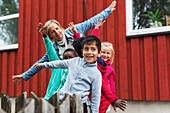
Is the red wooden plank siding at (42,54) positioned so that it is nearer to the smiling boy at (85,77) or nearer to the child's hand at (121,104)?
the smiling boy at (85,77)

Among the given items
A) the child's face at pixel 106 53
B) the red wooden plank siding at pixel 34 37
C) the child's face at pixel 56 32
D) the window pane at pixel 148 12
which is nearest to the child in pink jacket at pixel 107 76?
A: the child's face at pixel 106 53

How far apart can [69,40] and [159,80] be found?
1.97 meters

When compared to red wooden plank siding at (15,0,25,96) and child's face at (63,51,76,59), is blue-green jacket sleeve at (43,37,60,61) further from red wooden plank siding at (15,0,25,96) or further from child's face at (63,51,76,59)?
red wooden plank siding at (15,0,25,96)

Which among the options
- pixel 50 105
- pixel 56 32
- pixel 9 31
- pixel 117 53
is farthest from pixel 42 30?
pixel 9 31

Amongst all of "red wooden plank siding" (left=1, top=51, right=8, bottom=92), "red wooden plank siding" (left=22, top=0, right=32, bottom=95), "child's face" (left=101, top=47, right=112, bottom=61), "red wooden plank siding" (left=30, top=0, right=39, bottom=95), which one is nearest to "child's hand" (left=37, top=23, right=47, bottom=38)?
"child's face" (left=101, top=47, right=112, bottom=61)

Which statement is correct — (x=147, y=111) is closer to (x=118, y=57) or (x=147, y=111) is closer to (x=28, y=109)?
(x=118, y=57)

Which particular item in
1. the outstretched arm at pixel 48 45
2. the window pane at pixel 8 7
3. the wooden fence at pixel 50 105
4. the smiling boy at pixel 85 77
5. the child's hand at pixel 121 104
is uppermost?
the window pane at pixel 8 7

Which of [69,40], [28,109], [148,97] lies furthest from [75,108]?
[148,97]

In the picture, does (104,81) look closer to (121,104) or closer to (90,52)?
(121,104)

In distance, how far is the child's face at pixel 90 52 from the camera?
97.0 inches

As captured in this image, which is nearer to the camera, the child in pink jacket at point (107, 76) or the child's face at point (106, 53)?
the child in pink jacket at point (107, 76)

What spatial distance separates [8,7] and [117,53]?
3582 mm

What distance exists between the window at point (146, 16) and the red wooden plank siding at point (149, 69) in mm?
238

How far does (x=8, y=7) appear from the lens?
6391 millimetres
